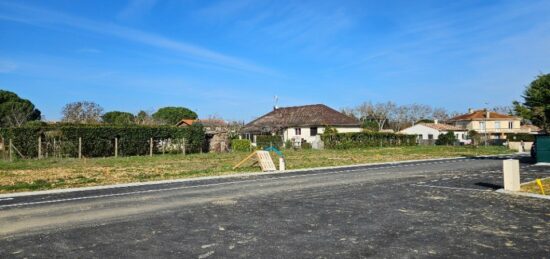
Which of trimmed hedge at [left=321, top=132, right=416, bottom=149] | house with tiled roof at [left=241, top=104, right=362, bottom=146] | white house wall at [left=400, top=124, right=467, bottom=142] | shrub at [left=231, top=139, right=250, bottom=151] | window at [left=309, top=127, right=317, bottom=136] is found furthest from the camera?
white house wall at [left=400, top=124, right=467, bottom=142]

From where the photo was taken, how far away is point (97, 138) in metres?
31.9

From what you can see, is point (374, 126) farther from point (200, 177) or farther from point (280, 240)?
point (280, 240)

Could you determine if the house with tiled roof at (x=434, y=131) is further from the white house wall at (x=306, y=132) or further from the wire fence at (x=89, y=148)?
the wire fence at (x=89, y=148)

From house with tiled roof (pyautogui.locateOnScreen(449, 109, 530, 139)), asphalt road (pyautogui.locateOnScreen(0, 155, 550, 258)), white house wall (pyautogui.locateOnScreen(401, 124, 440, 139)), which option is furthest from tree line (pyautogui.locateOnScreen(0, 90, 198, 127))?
house with tiled roof (pyautogui.locateOnScreen(449, 109, 530, 139))

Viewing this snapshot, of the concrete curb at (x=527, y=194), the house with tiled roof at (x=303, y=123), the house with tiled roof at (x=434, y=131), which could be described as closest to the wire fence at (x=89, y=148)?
the house with tiled roof at (x=303, y=123)

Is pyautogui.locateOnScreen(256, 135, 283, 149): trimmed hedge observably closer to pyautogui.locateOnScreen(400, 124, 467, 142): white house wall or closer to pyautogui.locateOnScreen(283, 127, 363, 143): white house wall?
pyautogui.locateOnScreen(283, 127, 363, 143): white house wall

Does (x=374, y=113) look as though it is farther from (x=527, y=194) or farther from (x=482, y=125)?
(x=527, y=194)

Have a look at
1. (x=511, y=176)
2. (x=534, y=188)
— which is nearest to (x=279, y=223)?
(x=511, y=176)

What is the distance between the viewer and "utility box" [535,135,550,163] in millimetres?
22984

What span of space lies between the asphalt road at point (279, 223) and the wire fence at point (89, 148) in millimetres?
19324

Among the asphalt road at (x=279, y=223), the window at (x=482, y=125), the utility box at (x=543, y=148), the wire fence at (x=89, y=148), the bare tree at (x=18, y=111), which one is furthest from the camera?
the window at (x=482, y=125)

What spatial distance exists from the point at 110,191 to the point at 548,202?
Answer: 12.5m

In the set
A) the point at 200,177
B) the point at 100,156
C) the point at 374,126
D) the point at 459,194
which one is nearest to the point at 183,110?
the point at 374,126

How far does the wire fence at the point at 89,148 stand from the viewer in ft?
96.2
